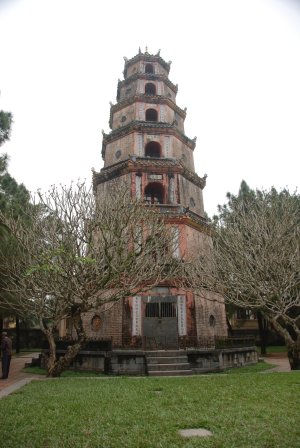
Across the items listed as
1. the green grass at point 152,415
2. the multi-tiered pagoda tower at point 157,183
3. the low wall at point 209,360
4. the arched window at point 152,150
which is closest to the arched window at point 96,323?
the multi-tiered pagoda tower at point 157,183

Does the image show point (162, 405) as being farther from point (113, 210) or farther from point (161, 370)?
point (113, 210)

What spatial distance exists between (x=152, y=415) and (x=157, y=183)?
1452 cm

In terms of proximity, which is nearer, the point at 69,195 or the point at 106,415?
the point at 106,415

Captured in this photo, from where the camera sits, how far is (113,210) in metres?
13.2

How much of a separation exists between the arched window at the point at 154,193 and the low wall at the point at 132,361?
8.89 meters

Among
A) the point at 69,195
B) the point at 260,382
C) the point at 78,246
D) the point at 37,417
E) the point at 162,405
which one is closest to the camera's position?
the point at 37,417

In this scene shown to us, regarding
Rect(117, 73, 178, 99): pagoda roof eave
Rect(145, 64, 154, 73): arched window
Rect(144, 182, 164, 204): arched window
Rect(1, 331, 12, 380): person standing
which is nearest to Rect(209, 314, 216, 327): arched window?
Rect(144, 182, 164, 204): arched window

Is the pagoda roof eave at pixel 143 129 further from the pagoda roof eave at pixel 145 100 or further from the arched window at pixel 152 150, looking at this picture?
the pagoda roof eave at pixel 145 100

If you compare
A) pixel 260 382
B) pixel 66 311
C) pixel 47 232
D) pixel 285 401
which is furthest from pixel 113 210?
pixel 285 401

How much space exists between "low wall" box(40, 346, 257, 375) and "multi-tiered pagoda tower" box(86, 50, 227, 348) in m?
1.41

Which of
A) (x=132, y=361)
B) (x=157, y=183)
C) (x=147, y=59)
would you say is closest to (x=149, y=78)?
(x=147, y=59)

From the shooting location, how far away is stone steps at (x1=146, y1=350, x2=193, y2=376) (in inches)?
520

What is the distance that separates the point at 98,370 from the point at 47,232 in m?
6.26

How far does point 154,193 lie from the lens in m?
20.4
